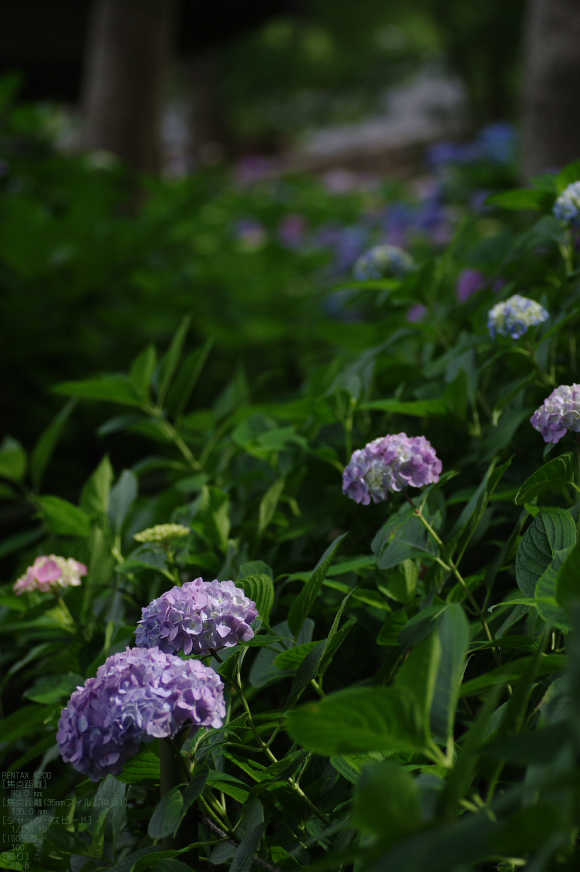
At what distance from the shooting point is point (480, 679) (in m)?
0.57

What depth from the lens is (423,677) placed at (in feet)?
1.68

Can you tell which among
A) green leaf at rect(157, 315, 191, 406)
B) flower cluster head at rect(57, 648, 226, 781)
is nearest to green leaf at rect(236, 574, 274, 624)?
flower cluster head at rect(57, 648, 226, 781)

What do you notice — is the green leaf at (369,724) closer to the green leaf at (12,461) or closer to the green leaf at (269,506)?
the green leaf at (269,506)

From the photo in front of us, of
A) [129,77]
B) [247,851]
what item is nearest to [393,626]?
[247,851]

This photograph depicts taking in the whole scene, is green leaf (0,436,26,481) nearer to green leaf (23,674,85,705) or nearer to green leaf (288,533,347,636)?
green leaf (23,674,85,705)

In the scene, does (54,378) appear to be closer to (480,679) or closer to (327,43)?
(480,679)

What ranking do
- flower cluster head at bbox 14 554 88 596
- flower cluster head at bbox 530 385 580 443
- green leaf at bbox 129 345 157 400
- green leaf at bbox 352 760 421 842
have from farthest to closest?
green leaf at bbox 129 345 157 400
flower cluster head at bbox 14 554 88 596
flower cluster head at bbox 530 385 580 443
green leaf at bbox 352 760 421 842

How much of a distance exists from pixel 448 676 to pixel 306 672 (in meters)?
0.20

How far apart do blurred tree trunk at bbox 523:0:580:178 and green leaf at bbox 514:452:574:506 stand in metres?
1.84

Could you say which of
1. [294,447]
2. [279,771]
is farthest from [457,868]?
[294,447]

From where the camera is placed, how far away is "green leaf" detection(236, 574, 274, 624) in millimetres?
767

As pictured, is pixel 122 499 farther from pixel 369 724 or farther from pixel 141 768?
pixel 369 724

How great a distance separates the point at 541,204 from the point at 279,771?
0.97 meters

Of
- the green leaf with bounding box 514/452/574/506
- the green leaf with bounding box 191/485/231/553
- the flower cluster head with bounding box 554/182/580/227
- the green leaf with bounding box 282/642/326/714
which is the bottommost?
the green leaf with bounding box 191/485/231/553
